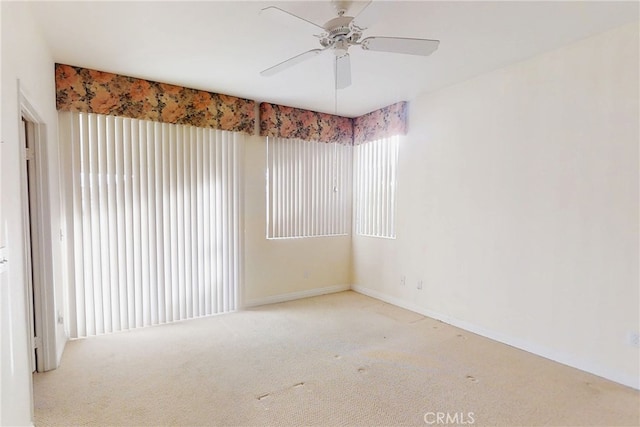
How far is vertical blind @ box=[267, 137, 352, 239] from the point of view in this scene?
464 centimetres

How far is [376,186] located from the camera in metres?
4.89

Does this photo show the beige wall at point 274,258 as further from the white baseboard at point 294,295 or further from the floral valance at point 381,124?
the floral valance at point 381,124

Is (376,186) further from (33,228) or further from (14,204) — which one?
(14,204)

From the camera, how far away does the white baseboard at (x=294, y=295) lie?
4.51 m

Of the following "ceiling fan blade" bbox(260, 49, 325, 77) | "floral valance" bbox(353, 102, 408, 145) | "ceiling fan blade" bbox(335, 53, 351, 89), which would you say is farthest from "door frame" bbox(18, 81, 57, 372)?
"floral valance" bbox(353, 102, 408, 145)

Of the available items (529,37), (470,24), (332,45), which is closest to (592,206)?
(529,37)

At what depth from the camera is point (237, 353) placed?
10.2 ft

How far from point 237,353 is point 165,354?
65 cm

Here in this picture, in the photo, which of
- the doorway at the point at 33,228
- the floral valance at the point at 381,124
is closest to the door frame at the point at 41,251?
the doorway at the point at 33,228

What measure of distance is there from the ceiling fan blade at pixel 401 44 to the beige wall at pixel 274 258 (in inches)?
101

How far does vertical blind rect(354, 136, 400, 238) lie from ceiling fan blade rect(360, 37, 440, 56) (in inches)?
89.6

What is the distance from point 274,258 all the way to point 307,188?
1.12 meters

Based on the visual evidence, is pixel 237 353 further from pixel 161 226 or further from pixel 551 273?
pixel 551 273

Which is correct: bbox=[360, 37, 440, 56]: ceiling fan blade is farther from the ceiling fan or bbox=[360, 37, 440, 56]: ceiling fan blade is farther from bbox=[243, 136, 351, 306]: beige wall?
bbox=[243, 136, 351, 306]: beige wall
